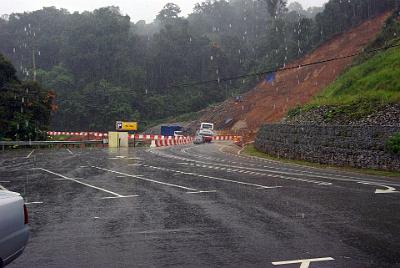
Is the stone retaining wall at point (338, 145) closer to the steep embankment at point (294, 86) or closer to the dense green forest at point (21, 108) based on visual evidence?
the dense green forest at point (21, 108)

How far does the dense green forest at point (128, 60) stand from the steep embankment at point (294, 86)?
5.54 metres

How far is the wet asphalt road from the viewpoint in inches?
259

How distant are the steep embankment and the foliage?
1506 inches

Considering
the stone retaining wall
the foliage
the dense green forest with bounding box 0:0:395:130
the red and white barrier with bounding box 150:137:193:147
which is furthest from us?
the dense green forest with bounding box 0:0:395:130

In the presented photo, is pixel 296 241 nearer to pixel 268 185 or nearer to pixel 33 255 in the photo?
pixel 33 255

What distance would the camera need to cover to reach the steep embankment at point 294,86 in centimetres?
6003

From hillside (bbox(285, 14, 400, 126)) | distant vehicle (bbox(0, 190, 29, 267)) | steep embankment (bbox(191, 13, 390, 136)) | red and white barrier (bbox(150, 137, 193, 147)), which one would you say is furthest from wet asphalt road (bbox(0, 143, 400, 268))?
steep embankment (bbox(191, 13, 390, 136))

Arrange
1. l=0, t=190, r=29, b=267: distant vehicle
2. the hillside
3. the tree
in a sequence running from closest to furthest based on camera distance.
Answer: l=0, t=190, r=29, b=267: distant vehicle → the hillside → the tree

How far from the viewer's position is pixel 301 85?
64.2 metres

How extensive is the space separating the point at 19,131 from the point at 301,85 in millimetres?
39820

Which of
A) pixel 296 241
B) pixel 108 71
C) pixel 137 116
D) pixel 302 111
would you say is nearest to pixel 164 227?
pixel 296 241

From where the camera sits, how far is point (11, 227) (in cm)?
545

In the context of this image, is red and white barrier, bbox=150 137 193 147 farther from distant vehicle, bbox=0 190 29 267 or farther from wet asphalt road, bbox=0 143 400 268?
distant vehicle, bbox=0 190 29 267

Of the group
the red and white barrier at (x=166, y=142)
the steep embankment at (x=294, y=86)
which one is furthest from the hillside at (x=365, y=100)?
the steep embankment at (x=294, y=86)
